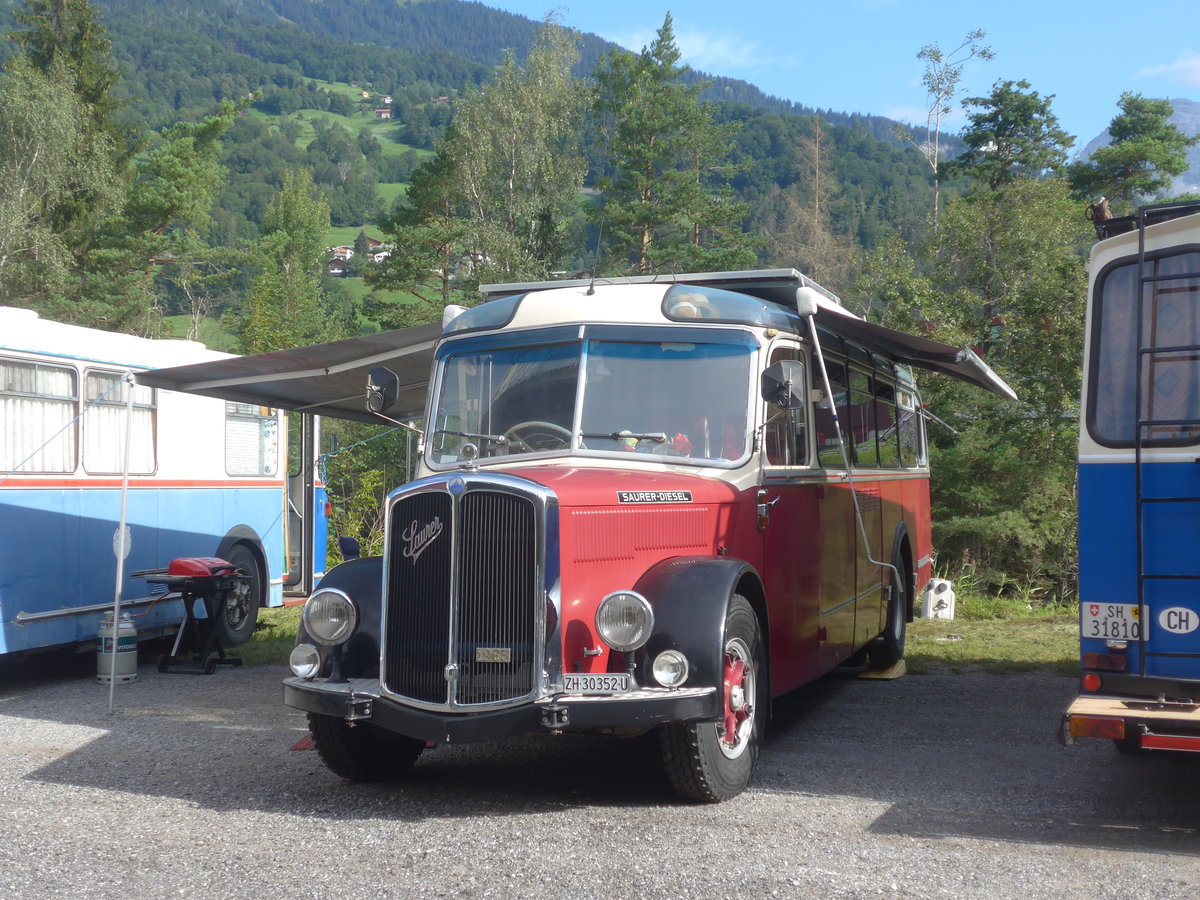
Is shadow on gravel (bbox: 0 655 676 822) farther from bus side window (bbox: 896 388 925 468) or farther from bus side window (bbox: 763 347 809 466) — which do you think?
bus side window (bbox: 896 388 925 468)

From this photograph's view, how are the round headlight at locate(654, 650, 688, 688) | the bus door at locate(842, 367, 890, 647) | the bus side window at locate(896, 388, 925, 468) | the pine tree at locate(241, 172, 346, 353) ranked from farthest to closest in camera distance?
the pine tree at locate(241, 172, 346, 353) < the bus side window at locate(896, 388, 925, 468) < the bus door at locate(842, 367, 890, 647) < the round headlight at locate(654, 650, 688, 688)

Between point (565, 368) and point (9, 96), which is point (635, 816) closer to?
point (565, 368)

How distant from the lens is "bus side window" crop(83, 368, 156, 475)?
11023mm

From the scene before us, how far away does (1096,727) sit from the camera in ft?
17.8

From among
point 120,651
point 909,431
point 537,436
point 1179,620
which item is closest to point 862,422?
point 909,431

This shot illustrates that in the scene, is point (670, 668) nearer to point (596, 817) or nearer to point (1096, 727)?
point (596, 817)

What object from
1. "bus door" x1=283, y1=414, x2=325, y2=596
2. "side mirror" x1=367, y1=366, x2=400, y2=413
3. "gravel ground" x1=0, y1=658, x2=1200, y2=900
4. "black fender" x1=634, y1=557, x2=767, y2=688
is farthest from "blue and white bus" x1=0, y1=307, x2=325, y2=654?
"black fender" x1=634, y1=557, x2=767, y2=688

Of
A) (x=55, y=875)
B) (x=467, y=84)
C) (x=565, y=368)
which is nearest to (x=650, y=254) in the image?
(x=467, y=84)

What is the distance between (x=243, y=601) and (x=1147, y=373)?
394 inches

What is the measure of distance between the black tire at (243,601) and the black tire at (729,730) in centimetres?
757

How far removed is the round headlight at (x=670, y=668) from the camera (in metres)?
5.73

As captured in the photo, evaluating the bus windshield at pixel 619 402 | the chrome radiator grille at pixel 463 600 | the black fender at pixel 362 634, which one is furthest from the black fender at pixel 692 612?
the black fender at pixel 362 634

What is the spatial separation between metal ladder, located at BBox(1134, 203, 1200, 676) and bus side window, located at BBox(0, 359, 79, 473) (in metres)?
8.19

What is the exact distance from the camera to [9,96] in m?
33.9
